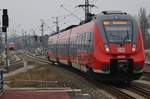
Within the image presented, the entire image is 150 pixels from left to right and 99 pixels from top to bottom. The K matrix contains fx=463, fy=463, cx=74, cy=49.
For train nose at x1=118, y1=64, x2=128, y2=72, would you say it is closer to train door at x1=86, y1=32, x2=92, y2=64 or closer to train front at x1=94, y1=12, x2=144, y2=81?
train front at x1=94, y1=12, x2=144, y2=81

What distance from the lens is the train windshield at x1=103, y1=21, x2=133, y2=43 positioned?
22047 mm

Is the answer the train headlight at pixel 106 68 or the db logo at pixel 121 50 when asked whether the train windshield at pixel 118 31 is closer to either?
the db logo at pixel 121 50

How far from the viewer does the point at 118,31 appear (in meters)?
22.3

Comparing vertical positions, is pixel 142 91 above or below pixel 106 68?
below

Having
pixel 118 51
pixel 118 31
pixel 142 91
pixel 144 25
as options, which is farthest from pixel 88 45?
pixel 144 25

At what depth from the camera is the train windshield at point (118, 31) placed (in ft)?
72.3

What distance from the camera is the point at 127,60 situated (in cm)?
2177

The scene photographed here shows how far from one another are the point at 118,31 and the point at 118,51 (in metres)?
1.15

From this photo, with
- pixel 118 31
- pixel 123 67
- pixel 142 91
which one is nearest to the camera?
pixel 142 91

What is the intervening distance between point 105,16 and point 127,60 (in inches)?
104

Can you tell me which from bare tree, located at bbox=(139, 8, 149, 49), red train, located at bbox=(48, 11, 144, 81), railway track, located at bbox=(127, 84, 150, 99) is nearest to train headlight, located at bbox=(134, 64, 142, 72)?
red train, located at bbox=(48, 11, 144, 81)

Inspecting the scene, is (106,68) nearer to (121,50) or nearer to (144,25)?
(121,50)

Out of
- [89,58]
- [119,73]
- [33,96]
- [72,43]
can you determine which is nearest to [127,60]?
[119,73]

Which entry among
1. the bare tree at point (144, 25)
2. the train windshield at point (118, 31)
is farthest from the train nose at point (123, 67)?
the bare tree at point (144, 25)
